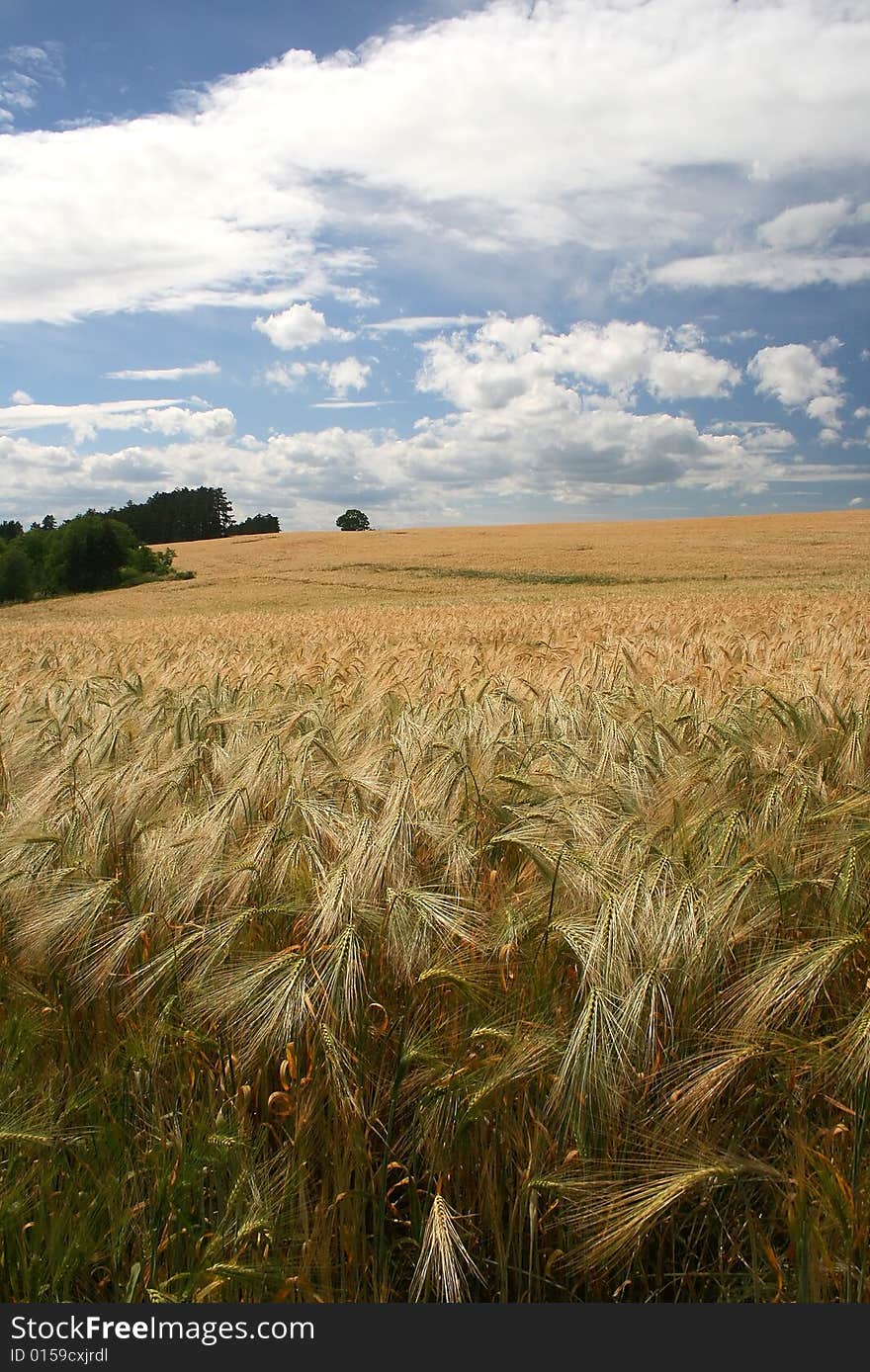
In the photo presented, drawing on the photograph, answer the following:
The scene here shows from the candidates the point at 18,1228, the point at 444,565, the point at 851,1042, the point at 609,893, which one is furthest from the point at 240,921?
the point at 444,565

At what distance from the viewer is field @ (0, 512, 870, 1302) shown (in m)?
1.53

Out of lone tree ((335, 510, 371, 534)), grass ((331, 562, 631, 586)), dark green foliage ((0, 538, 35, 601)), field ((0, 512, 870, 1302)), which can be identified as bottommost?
field ((0, 512, 870, 1302))

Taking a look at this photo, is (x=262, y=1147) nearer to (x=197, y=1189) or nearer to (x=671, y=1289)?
(x=197, y=1189)

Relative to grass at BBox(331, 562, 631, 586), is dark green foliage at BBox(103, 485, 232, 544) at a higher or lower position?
higher

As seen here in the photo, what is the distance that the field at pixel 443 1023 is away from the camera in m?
1.53

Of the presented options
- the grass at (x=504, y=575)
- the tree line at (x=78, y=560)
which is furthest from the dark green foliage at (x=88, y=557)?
the grass at (x=504, y=575)

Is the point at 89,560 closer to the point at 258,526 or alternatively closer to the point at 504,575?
the point at 504,575

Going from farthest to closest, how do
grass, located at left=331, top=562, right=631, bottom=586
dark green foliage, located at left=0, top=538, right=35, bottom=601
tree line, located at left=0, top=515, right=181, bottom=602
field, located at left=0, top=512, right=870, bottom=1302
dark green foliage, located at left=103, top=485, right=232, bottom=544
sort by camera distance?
dark green foliage, located at left=103, top=485, right=232, bottom=544
tree line, located at left=0, top=515, right=181, bottom=602
dark green foliage, located at left=0, top=538, right=35, bottom=601
grass, located at left=331, top=562, right=631, bottom=586
field, located at left=0, top=512, right=870, bottom=1302

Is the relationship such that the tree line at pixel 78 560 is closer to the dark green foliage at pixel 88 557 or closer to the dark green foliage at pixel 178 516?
the dark green foliage at pixel 88 557

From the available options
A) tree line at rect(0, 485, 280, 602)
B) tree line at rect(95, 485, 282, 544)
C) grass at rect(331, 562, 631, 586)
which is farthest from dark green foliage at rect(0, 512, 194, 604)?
tree line at rect(95, 485, 282, 544)

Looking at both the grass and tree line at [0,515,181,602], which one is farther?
tree line at [0,515,181,602]

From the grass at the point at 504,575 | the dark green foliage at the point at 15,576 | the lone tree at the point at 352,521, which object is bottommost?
the grass at the point at 504,575

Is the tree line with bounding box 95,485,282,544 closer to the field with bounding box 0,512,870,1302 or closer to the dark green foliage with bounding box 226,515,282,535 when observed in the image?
the dark green foliage with bounding box 226,515,282,535

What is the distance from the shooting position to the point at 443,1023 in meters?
1.87
